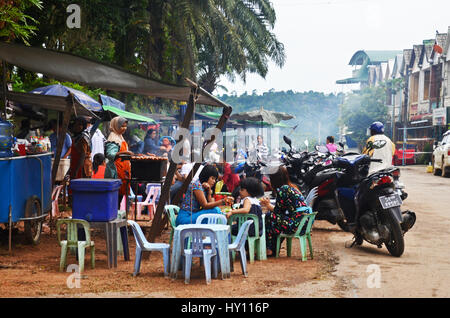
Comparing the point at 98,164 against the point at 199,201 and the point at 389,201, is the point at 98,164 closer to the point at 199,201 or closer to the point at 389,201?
the point at 199,201

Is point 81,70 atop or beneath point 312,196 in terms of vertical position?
atop

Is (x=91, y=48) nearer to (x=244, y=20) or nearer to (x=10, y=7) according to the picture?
(x=244, y=20)

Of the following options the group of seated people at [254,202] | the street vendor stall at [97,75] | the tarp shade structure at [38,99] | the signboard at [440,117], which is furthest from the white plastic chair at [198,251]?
the signboard at [440,117]

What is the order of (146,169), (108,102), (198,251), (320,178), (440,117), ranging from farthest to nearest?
(440,117), (108,102), (320,178), (146,169), (198,251)

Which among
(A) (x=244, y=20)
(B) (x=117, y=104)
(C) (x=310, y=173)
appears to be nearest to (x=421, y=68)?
(A) (x=244, y=20)

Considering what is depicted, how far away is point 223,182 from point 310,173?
2.75m

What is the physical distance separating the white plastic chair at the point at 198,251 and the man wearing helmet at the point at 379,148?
12.5 feet

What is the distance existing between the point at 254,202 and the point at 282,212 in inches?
15.9

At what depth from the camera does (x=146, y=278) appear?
6.10 meters

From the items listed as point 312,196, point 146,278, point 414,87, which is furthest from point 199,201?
point 414,87

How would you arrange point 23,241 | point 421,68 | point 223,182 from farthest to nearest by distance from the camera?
point 421,68
point 223,182
point 23,241

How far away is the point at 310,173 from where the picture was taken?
398 inches

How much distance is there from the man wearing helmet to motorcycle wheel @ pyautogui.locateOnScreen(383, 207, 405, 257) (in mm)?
1832

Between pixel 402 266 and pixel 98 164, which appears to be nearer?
pixel 402 266
